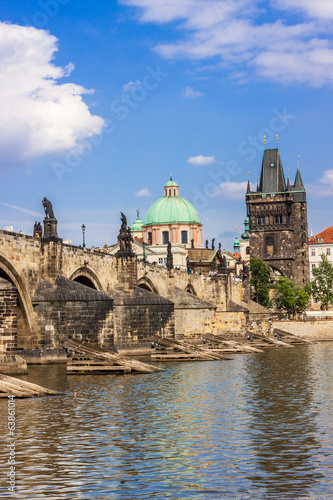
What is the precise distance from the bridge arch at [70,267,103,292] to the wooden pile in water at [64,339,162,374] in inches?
438

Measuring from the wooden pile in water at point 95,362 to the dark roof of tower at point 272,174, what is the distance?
110m

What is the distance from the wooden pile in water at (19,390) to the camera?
85.3 ft

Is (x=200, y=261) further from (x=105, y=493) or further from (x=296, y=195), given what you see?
(x=105, y=493)

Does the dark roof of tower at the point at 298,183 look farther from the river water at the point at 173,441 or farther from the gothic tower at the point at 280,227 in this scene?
the river water at the point at 173,441

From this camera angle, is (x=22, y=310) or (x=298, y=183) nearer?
(x=22, y=310)

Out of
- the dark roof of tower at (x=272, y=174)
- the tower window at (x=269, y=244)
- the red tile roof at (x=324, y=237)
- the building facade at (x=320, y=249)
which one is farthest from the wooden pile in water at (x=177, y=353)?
the red tile roof at (x=324, y=237)

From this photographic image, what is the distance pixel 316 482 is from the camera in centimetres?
1470

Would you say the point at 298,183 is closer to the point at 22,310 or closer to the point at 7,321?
the point at 22,310

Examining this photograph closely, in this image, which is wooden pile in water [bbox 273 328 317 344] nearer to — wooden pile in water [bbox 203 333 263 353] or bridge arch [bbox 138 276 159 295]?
bridge arch [bbox 138 276 159 295]

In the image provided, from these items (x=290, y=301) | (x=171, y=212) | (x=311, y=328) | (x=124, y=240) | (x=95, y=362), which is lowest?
(x=95, y=362)

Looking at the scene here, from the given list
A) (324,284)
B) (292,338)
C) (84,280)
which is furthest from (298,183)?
(84,280)

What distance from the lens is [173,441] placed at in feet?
62.4

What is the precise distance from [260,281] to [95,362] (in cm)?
7960

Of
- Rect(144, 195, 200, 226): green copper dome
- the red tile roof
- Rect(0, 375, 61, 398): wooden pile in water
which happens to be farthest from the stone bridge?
the red tile roof
